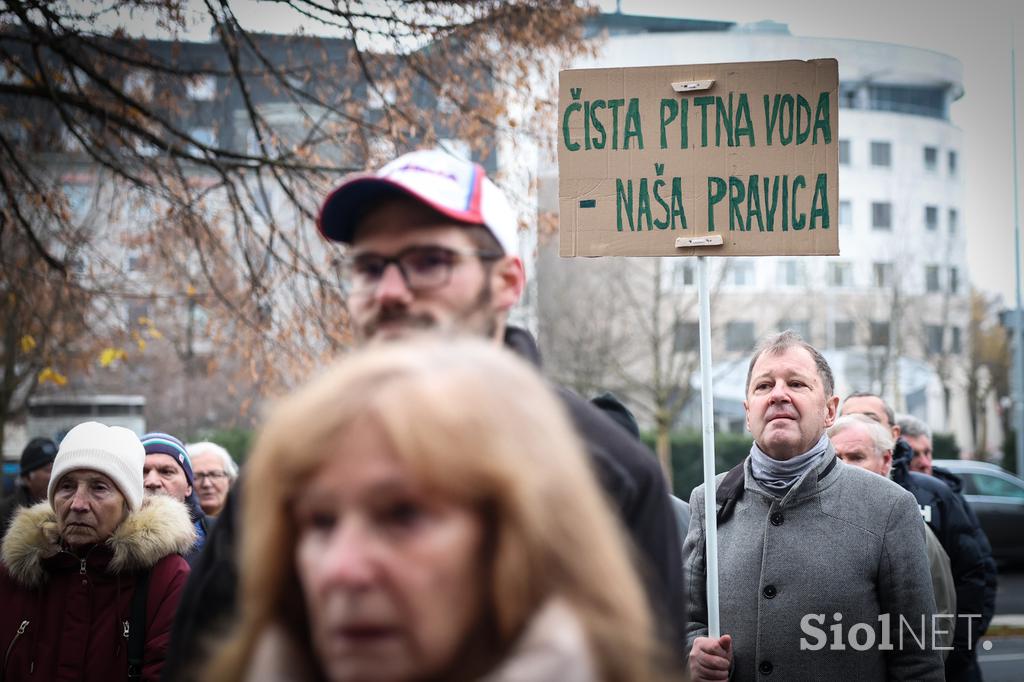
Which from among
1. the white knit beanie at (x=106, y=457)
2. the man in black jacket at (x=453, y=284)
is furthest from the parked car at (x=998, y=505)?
the man in black jacket at (x=453, y=284)

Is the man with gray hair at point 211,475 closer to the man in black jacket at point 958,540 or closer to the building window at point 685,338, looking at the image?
the man in black jacket at point 958,540

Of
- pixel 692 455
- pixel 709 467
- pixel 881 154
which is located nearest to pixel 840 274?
pixel 881 154

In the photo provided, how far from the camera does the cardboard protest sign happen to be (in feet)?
14.2

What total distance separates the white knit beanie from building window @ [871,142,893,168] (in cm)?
5249

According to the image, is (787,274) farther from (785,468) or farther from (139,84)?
(785,468)

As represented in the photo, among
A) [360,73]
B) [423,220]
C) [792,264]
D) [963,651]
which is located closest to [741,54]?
[792,264]

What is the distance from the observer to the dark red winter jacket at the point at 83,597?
430cm

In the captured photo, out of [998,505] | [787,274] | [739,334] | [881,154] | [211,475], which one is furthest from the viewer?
[881,154]

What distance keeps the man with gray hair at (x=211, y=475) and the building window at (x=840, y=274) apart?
3629 cm

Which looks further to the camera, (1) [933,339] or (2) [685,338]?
(1) [933,339]

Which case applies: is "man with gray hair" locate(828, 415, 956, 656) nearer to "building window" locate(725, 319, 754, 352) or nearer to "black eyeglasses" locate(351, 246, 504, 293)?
"black eyeglasses" locate(351, 246, 504, 293)

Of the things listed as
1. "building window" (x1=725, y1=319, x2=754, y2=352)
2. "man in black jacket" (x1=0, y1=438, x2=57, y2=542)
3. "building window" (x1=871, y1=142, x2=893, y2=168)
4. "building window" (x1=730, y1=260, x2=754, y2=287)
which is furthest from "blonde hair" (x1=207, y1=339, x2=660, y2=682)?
"building window" (x1=871, y1=142, x2=893, y2=168)

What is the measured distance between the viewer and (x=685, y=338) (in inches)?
1320

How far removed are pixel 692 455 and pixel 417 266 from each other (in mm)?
29550
